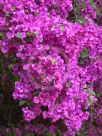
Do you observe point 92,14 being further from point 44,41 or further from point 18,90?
point 18,90

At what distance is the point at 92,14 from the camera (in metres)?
3.11

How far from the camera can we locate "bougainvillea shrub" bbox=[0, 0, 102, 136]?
7.13ft

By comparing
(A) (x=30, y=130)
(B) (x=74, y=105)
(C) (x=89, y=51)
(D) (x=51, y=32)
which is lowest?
(A) (x=30, y=130)

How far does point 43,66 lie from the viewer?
2127mm

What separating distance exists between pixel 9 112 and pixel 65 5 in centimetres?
78

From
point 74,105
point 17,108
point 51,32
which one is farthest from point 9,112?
point 51,32

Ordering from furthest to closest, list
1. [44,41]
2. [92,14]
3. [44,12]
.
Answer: [92,14] < [44,12] < [44,41]

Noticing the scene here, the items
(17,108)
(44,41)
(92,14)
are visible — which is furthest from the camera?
(92,14)

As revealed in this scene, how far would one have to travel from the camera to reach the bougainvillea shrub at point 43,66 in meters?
2.17

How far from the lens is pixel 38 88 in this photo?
218 centimetres

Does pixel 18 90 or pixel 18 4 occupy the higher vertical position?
pixel 18 4

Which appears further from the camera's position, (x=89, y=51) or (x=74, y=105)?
(x=89, y=51)

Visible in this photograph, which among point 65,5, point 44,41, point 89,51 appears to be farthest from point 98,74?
point 44,41

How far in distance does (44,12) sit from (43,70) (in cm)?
56
